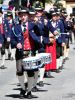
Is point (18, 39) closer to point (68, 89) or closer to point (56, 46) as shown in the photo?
point (68, 89)

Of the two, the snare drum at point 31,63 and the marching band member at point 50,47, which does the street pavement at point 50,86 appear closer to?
the marching band member at point 50,47

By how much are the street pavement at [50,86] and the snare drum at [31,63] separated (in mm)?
724

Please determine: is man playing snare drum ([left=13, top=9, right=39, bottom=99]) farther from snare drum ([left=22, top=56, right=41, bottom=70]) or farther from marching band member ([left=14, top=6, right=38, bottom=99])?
snare drum ([left=22, top=56, right=41, bottom=70])

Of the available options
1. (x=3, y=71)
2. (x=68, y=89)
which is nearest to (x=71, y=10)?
(x=3, y=71)

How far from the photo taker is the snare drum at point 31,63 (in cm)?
1134

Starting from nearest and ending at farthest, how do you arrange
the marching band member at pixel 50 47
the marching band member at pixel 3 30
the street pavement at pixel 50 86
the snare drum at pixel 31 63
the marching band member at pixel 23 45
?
the snare drum at pixel 31 63
the marching band member at pixel 23 45
the street pavement at pixel 50 86
the marching band member at pixel 50 47
the marching band member at pixel 3 30

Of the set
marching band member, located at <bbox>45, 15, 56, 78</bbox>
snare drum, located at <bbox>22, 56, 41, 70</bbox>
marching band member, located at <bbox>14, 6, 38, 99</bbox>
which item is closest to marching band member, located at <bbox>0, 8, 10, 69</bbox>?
marching band member, located at <bbox>45, 15, 56, 78</bbox>

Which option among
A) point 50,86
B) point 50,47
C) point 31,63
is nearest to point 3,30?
point 50,47

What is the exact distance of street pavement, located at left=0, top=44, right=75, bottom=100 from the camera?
39.8ft

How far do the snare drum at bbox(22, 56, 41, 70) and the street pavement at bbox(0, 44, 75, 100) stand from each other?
72 cm

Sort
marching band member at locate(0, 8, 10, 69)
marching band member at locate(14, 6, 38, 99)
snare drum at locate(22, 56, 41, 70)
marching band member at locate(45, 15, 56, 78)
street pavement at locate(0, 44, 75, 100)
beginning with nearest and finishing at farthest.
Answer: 1. snare drum at locate(22, 56, 41, 70)
2. marching band member at locate(14, 6, 38, 99)
3. street pavement at locate(0, 44, 75, 100)
4. marching band member at locate(45, 15, 56, 78)
5. marching band member at locate(0, 8, 10, 69)

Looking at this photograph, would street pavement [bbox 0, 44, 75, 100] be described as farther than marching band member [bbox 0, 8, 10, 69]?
No

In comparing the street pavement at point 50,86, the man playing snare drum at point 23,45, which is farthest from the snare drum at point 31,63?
the street pavement at point 50,86

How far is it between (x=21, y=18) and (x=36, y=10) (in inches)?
60.7
